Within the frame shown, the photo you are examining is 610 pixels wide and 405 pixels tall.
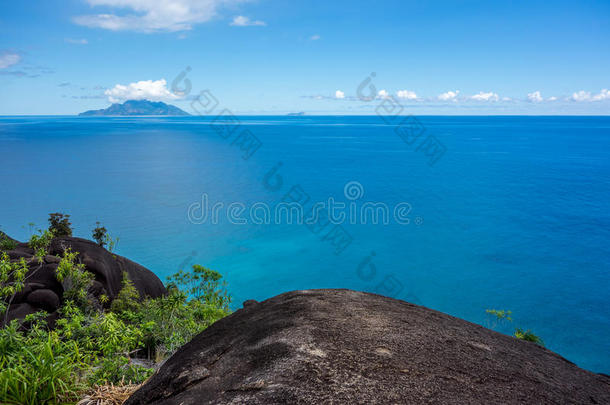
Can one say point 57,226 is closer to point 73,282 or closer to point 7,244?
point 7,244

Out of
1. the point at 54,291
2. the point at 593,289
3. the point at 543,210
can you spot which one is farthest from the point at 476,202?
the point at 54,291

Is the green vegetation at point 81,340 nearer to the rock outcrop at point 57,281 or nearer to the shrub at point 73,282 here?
the shrub at point 73,282

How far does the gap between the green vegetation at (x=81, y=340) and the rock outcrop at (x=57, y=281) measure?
1.35 ft

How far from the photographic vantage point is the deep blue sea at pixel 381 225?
40438mm

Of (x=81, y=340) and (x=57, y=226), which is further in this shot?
(x=57, y=226)

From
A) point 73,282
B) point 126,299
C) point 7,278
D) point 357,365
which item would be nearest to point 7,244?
point 73,282

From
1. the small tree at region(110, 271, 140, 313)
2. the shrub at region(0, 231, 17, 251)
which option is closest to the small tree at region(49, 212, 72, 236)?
the shrub at region(0, 231, 17, 251)

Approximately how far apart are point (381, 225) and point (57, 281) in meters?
48.4

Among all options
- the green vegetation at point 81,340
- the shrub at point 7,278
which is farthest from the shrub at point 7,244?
the shrub at point 7,278

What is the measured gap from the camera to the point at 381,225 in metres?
58.7

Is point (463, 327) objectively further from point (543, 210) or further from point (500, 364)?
point (543, 210)

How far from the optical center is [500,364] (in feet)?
11.9

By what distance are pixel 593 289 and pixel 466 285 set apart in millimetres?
13544

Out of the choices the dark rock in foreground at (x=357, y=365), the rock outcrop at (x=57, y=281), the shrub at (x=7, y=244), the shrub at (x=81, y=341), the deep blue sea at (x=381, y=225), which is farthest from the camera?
the deep blue sea at (x=381, y=225)
